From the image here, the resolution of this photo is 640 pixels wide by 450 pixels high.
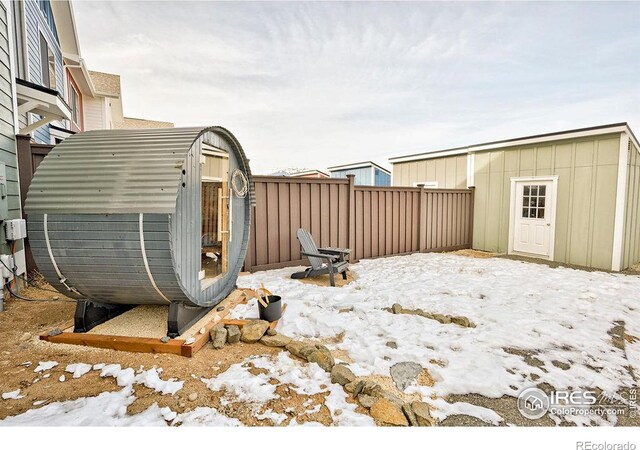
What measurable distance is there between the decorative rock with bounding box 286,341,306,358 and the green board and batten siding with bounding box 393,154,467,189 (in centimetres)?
812

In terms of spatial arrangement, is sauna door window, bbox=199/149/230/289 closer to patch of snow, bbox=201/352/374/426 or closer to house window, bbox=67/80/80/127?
patch of snow, bbox=201/352/374/426

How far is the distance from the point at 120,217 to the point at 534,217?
854 cm

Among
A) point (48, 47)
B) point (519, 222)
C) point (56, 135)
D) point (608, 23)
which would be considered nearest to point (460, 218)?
point (519, 222)

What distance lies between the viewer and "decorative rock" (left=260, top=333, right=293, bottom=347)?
2.72m

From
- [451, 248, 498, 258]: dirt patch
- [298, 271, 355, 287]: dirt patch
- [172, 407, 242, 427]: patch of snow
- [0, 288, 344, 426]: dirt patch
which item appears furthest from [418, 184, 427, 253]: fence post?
[172, 407, 242, 427]: patch of snow

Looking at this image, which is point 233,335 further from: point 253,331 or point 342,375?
point 342,375

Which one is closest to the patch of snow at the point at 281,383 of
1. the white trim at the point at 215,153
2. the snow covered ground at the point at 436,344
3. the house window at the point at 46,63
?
the snow covered ground at the point at 436,344

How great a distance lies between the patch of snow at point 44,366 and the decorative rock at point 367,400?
2234 millimetres

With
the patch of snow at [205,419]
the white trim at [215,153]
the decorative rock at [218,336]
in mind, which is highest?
the white trim at [215,153]

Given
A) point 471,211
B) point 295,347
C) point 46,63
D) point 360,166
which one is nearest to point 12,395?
point 295,347

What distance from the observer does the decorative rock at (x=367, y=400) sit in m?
1.90

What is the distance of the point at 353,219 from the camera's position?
6.56 m

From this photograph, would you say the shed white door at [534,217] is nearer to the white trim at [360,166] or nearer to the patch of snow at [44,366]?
the white trim at [360,166]

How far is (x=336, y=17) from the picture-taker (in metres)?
6.20
